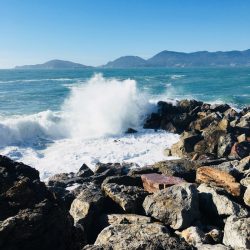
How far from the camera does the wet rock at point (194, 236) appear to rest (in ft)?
20.6

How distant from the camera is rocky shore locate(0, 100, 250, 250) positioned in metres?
4.68

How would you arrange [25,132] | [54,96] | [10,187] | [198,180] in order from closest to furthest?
[10,187] < [198,180] < [25,132] < [54,96]

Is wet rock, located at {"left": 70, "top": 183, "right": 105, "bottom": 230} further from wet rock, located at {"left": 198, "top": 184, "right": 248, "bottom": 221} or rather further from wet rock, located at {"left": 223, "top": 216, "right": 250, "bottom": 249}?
wet rock, located at {"left": 223, "top": 216, "right": 250, "bottom": 249}

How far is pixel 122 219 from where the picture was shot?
7047mm

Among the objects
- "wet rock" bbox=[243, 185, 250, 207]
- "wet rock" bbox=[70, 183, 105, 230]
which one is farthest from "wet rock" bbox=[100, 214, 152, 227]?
"wet rock" bbox=[243, 185, 250, 207]

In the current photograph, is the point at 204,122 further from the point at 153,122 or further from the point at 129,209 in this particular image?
the point at 129,209

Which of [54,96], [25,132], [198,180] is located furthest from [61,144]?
[54,96]

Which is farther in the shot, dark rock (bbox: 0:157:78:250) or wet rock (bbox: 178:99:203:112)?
wet rock (bbox: 178:99:203:112)

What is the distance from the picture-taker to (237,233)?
600 cm

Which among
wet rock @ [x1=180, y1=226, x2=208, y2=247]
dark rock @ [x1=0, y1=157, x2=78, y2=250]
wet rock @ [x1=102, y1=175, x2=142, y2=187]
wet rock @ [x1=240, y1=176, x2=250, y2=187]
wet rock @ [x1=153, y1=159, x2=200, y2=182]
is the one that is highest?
dark rock @ [x1=0, y1=157, x2=78, y2=250]

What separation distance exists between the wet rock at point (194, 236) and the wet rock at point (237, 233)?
33 centimetres

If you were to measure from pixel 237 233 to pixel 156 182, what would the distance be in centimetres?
320

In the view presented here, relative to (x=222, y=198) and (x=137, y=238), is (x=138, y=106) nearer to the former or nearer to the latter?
(x=222, y=198)

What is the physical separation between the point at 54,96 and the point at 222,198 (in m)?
38.2
